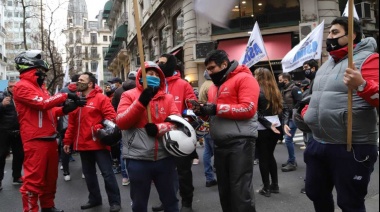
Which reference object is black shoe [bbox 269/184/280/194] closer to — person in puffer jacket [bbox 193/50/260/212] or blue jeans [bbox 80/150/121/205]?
person in puffer jacket [bbox 193/50/260/212]

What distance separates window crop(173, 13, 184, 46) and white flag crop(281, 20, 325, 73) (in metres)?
13.0

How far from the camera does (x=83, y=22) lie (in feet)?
339

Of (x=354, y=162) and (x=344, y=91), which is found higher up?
(x=344, y=91)

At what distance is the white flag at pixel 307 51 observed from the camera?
7262 mm

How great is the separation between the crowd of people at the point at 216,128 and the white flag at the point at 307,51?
6.21 feet

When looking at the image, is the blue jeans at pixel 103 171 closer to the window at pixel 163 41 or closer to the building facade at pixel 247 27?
the building facade at pixel 247 27

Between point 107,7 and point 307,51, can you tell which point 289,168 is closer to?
point 307,51

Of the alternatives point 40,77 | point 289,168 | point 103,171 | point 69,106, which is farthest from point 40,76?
point 289,168

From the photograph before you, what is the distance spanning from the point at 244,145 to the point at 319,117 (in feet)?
2.89

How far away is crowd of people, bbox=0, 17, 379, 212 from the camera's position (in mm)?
2900

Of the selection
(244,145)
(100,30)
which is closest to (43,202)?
(244,145)

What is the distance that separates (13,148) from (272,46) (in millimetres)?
13498

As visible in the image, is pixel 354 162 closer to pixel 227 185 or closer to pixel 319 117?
pixel 319 117

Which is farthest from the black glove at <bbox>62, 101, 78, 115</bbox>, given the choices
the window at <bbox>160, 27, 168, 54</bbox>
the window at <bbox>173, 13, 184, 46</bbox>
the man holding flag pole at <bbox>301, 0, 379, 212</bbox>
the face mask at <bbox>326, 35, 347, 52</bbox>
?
the window at <bbox>160, 27, 168, 54</bbox>
